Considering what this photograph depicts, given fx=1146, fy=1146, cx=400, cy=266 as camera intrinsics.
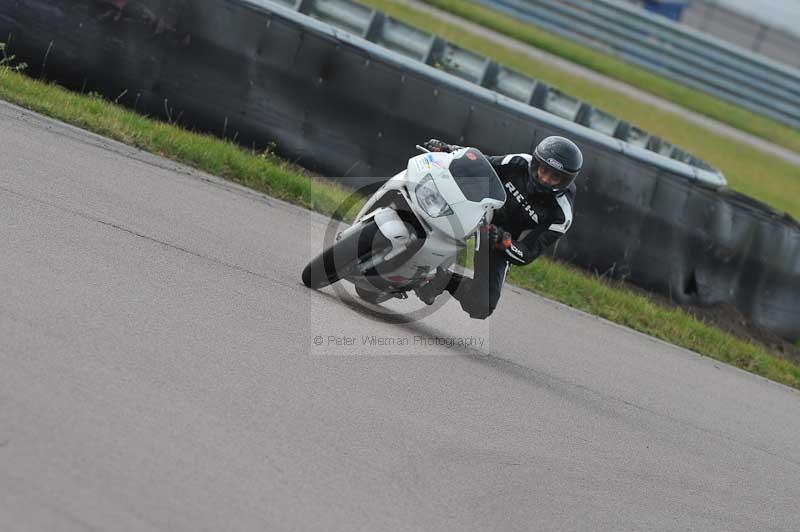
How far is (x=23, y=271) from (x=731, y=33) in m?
39.1

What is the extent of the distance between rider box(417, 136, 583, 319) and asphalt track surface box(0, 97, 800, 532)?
40 centimetres

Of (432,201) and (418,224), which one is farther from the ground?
(432,201)

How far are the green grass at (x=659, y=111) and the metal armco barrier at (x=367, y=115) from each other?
26.7 ft

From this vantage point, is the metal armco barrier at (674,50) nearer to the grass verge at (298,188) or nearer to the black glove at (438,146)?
the grass verge at (298,188)

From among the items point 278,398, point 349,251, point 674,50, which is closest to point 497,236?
point 349,251

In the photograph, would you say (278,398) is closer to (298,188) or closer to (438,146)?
(438,146)

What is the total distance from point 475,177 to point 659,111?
17.7 m

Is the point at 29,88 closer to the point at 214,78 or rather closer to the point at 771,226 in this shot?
the point at 214,78

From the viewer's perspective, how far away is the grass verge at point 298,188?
33.8 ft

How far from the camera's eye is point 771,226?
11852 millimetres

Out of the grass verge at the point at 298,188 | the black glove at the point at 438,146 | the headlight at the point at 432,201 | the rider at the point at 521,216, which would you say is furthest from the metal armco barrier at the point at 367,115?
the headlight at the point at 432,201

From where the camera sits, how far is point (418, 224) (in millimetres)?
7430

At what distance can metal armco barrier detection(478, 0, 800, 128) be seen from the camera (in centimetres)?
2655

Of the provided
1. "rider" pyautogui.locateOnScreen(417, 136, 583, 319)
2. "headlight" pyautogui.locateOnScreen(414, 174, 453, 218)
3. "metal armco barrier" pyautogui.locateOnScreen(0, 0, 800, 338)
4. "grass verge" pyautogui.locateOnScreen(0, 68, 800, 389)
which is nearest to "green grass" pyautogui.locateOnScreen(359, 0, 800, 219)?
"metal armco barrier" pyautogui.locateOnScreen(0, 0, 800, 338)
